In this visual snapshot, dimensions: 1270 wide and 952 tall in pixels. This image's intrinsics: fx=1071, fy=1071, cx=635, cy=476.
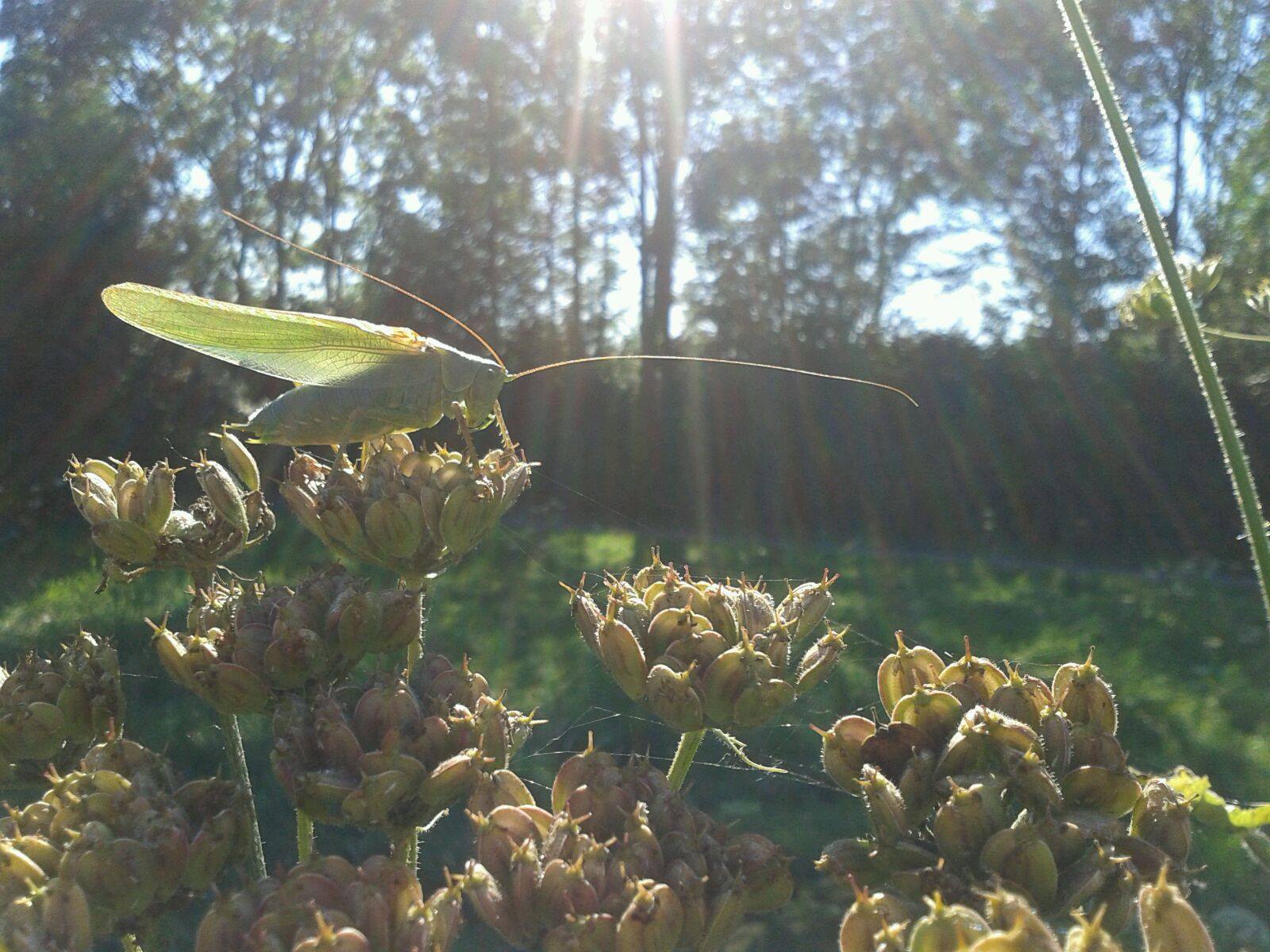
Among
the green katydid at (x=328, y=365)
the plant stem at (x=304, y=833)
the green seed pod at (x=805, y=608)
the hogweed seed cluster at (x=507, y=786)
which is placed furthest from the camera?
the green katydid at (x=328, y=365)

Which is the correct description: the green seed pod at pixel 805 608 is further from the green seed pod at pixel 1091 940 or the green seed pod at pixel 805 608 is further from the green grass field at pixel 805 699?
the green seed pod at pixel 1091 940

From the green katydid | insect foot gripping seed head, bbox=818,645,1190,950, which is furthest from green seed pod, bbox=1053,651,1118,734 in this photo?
the green katydid

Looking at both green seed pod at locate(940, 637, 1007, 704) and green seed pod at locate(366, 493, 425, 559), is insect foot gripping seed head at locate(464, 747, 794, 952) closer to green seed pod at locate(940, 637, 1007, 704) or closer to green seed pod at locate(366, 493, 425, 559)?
green seed pod at locate(940, 637, 1007, 704)

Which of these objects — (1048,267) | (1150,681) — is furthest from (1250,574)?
(1048,267)

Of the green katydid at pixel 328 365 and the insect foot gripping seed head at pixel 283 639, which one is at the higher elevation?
the green katydid at pixel 328 365

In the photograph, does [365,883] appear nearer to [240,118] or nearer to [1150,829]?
[1150,829]

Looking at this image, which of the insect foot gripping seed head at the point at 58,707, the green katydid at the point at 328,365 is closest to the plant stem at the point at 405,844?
the insect foot gripping seed head at the point at 58,707
